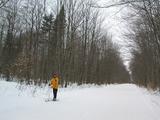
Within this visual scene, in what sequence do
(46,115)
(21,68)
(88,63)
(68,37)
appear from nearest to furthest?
(46,115)
(21,68)
(68,37)
(88,63)

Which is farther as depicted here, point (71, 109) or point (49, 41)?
point (49, 41)

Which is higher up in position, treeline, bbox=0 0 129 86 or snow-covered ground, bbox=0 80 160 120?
treeline, bbox=0 0 129 86

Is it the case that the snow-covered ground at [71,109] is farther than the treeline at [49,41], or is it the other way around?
the treeline at [49,41]

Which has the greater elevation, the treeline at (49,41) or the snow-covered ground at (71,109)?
the treeline at (49,41)

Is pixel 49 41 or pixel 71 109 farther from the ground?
pixel 49 41

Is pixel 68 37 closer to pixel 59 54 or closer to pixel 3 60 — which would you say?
pixel 59 54

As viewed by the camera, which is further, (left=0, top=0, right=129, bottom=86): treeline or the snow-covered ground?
(left=0, top=0, right=129, bottom=86): treeline

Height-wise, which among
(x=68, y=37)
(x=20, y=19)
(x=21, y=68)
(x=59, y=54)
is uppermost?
(x=20, y=19)

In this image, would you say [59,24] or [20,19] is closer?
[59,24]

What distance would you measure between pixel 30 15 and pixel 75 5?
794cm

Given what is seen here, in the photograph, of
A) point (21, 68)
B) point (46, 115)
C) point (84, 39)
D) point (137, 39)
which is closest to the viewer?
point (46, 115)

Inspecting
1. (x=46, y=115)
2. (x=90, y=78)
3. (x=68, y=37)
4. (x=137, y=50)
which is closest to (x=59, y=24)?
(x=68, y=37)

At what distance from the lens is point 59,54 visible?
40.4 meters

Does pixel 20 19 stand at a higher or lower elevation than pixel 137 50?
higher
